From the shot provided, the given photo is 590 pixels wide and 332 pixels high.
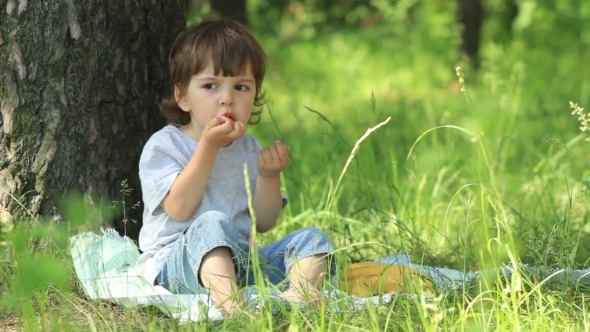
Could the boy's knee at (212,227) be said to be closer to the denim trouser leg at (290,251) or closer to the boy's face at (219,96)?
the denim trouser leg at (290,251)

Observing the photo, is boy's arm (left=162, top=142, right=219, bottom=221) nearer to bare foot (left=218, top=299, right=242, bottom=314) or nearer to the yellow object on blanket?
bare foot (left=218, top=299, right=242, bottom=314)

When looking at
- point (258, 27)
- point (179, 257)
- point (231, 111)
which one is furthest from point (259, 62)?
point (258, 27)

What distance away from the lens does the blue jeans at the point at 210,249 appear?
2500mm

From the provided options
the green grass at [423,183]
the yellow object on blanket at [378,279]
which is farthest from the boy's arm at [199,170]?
the yellow object on blanket at [378,279]

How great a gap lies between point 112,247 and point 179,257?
0.31 m

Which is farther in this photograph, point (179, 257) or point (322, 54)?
point (322, 54)

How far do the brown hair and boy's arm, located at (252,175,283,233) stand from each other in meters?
0.30

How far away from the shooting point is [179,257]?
8.43 feet

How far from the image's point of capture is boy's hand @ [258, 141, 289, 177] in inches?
108

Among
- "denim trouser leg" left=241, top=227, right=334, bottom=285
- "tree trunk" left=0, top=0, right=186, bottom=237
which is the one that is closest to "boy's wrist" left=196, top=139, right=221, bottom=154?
"denim trouser leg" left=241, top=227, right=334, bottom=285

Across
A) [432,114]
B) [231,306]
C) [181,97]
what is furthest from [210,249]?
[432,114]

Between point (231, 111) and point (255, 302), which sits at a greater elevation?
point (231, 111)

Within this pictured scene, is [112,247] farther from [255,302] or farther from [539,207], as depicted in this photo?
[539,207]

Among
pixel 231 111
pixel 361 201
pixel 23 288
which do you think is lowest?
pixel 361 201
